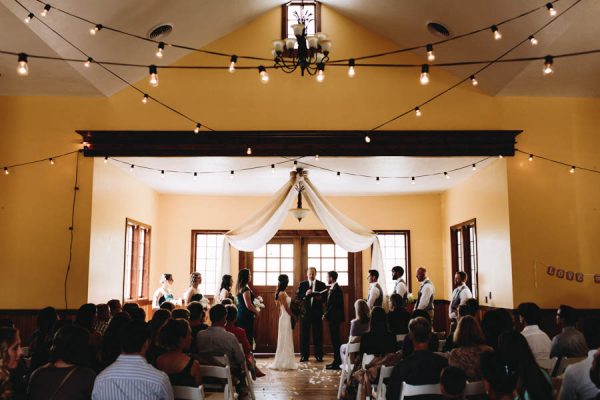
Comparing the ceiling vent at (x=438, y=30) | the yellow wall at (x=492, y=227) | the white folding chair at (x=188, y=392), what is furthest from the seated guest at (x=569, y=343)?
the ceiling vent at (x=438, y=30)

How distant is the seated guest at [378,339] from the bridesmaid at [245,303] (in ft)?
11.5

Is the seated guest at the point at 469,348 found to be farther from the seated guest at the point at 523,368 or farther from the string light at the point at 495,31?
the string light at the point at 495,31

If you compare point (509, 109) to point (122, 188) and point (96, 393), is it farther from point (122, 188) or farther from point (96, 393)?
point (96, 393)

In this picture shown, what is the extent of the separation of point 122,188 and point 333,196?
4.28 m

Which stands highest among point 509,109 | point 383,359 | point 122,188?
point 509,109

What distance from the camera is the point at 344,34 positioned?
8.05 meters

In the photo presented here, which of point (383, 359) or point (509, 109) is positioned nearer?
point (383, 359)

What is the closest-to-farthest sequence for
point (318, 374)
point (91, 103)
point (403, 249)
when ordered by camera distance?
point (91, 103), point (318, 374), point (403, 249)

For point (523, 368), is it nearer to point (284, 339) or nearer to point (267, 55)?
point (267, 55)

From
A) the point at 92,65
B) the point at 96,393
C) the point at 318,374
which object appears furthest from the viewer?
the point at 318,374

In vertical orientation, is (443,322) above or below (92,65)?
below

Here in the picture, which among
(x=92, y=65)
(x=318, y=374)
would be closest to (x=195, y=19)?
(x=92, y=65)

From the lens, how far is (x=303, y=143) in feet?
25.3

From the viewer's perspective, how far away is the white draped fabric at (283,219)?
799 cm
